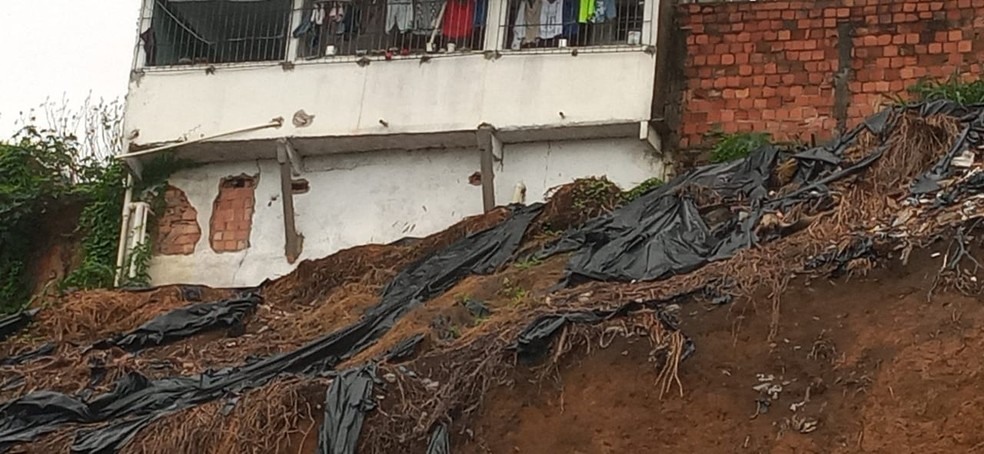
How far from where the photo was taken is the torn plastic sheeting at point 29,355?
40.1 ft

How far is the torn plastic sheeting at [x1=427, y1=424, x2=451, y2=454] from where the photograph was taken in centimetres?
882

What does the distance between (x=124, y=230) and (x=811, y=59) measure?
22.4 feet

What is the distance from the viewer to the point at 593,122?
546 inches

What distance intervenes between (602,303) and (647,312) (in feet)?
1.55

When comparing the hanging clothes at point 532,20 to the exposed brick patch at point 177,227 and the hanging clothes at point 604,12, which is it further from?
the exposed brick patch at point 177,227

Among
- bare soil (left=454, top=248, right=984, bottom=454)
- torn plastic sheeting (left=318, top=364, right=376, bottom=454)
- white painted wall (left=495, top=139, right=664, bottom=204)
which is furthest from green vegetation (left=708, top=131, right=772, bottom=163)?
torn plastic sheeting (left=318, top=364, right=376, bottom=454)

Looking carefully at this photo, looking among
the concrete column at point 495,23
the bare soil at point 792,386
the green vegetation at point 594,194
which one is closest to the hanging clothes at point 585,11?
the concrete column at point 495,23

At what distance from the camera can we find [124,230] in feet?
48.8

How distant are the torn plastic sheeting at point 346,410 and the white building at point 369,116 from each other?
498 centimetres

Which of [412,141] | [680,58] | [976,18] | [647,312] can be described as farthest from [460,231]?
[976,18]

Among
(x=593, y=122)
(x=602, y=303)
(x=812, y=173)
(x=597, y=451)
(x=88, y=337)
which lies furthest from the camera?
(x=593, y=122)

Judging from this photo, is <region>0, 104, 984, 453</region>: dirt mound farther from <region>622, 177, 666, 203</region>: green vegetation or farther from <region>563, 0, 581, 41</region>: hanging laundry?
<region>563, 0, 581, 41</region>: hanging laundry

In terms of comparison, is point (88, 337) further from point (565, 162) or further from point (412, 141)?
point (565, 162)

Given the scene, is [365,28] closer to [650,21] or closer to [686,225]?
[650,21]
